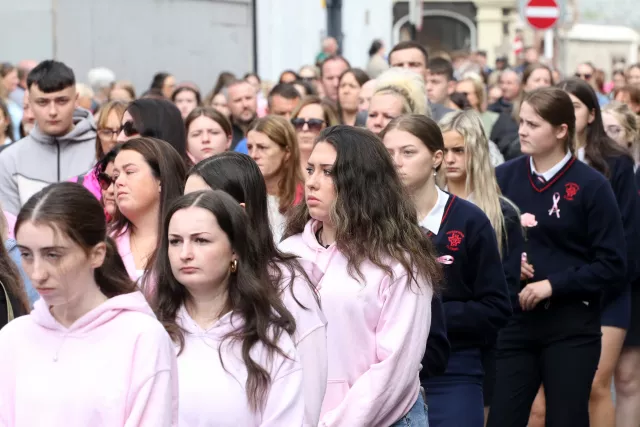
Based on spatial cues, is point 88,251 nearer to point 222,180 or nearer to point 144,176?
point 222,180

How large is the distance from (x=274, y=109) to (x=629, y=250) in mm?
4188

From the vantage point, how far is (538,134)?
25.9 feet

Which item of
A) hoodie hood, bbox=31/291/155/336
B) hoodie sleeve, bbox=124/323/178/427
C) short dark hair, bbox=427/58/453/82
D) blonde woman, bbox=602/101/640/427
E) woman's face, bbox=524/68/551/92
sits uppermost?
short dark hair, bbox=427/58/453/82

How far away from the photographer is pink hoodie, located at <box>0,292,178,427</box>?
167 inches

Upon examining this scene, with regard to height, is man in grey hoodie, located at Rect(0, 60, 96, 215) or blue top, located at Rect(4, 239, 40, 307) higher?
man in grey hoodie, located at Rect(0, 60, 96, 215)

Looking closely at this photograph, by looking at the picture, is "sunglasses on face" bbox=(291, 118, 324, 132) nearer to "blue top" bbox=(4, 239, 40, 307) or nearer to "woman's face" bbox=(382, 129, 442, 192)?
"woman's face" bbox=(382, 129, 442, 192)

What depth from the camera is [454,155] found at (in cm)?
780

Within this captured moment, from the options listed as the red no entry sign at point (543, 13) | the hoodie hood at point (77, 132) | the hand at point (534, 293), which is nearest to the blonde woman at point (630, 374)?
the hand at point (534, 293)

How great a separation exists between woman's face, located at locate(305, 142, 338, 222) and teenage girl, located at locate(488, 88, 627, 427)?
2.16 m

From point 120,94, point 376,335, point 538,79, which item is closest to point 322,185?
point 376,335

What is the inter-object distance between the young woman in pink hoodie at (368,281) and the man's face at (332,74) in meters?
8.56

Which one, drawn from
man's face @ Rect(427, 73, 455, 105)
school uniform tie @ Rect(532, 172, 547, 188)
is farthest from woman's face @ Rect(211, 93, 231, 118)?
school uniform tie @ Rect(532, 172, 547, 188)

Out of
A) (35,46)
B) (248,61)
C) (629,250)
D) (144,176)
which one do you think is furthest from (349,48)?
(144,176)

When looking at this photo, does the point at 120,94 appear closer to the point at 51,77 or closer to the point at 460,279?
the point at 51,77
